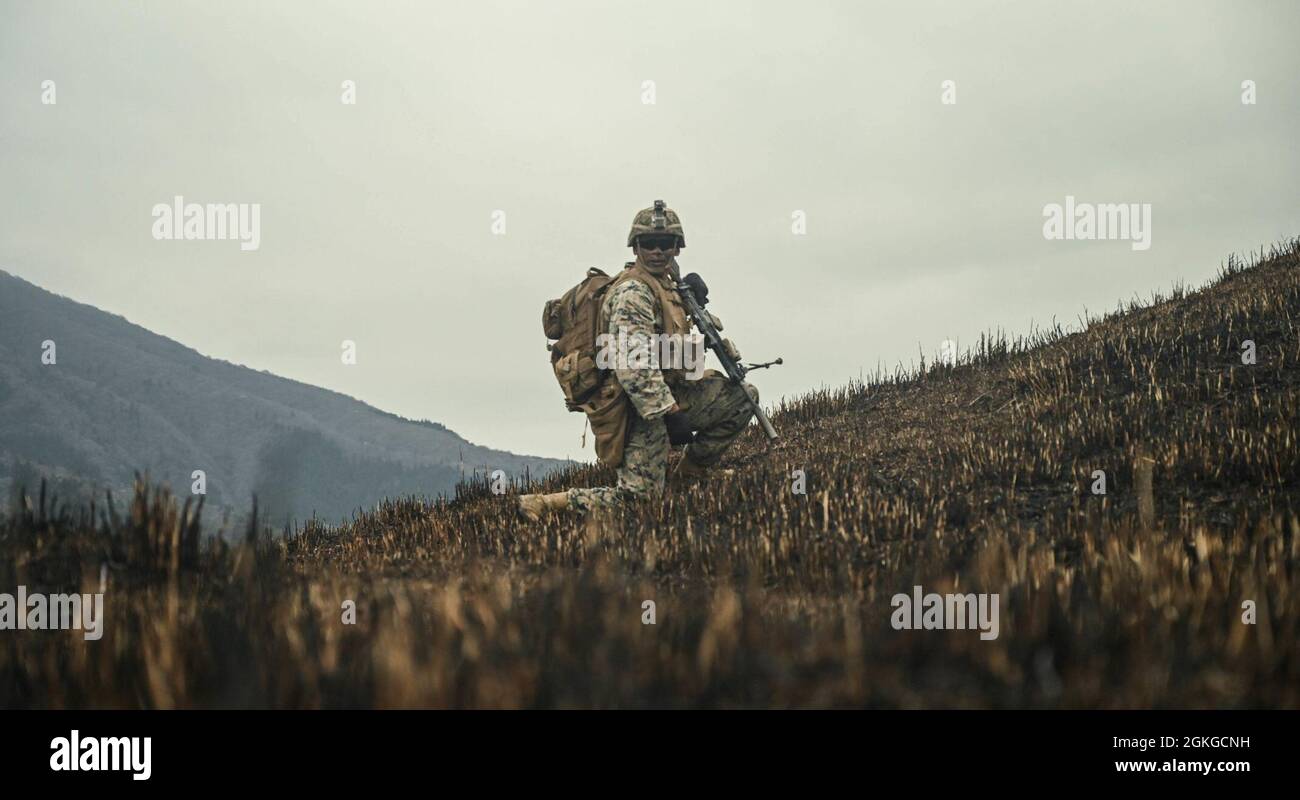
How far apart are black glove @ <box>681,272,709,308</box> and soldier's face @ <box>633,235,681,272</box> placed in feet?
2.19

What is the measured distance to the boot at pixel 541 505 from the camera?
8.20 m

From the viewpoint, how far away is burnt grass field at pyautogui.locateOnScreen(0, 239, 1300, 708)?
9.15 feet

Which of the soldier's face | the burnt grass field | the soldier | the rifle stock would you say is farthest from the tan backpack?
the rifle stock

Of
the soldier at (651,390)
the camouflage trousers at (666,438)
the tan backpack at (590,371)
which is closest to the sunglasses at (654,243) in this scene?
the soldier at (651,390)

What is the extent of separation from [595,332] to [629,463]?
118 cm

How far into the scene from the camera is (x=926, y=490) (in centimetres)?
775

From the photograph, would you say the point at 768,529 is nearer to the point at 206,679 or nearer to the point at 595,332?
the point at 595,332

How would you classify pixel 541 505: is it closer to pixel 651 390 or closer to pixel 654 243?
pixel 651 390

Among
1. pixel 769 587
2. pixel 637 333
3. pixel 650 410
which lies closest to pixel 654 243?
pixel 637 333

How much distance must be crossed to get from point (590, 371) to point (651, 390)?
0.63 meters

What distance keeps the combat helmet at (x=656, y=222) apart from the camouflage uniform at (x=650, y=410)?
1.73ft

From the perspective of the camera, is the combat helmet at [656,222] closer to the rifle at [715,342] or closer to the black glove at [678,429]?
the rifle at [715,342]

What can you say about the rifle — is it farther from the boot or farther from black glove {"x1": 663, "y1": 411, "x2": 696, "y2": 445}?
the boot
